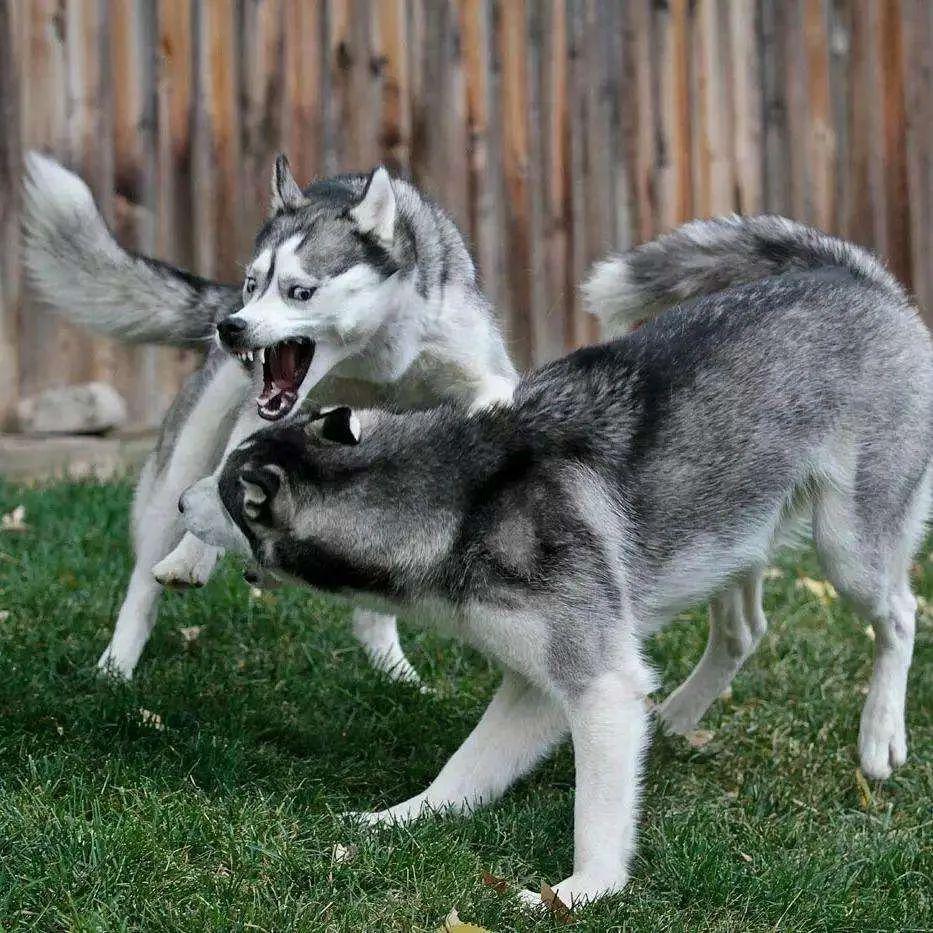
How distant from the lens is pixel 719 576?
443 centimetres

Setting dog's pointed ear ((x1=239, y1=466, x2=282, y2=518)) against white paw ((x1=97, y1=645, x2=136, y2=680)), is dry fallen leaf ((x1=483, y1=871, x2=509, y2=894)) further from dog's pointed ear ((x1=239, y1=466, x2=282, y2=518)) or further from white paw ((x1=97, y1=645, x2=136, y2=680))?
white paw ((x1=97, y1=645, x2=136, y2=680))

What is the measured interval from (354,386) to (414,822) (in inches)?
71.1

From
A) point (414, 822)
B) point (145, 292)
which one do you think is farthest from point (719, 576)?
point (145, 292)

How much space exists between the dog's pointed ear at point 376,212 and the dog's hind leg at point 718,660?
176 cm

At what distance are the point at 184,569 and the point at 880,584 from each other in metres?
2.33

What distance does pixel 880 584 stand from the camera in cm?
485

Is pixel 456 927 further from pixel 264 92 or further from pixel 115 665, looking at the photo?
pixel 264 92

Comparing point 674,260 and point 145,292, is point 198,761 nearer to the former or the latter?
point 145,292

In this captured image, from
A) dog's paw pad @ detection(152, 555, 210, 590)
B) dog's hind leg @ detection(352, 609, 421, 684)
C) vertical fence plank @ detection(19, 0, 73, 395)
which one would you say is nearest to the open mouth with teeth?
dog's paw pad @ detection(152, 555, 210, 590)

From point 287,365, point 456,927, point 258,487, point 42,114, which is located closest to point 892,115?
point 42,114

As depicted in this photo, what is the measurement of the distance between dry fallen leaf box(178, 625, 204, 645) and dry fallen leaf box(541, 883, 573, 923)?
2.16 m

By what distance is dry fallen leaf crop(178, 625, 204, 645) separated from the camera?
5.39m

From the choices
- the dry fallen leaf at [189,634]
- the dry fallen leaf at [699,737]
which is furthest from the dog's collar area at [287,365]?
the dry fallen leaf at [699,737]

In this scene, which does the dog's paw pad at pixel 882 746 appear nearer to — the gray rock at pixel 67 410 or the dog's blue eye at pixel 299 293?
the dog's blue eye at pixel 299 293
